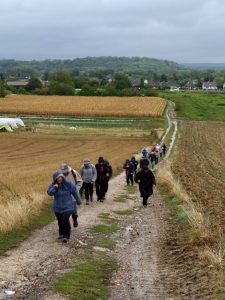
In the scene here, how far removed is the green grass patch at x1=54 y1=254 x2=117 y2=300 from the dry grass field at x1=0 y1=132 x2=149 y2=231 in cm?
300

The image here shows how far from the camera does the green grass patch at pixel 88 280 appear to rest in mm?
8563

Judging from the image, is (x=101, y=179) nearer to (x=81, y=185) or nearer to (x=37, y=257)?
(x=81, y=185)

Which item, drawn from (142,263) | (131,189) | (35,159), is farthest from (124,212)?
(35,159)

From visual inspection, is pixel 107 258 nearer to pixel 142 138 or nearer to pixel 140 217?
pixel 140 217

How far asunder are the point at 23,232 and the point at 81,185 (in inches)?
83.8

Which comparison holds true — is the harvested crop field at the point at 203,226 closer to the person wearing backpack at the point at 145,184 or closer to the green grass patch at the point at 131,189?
the person wearing backpack at the point at 145,184

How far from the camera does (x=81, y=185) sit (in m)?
14.4

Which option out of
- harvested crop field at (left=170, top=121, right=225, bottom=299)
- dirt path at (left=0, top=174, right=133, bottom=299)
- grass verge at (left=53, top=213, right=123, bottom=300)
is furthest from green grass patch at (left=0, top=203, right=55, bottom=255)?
harvested crop field at (left=170, top=121, right=225, bottom=299)

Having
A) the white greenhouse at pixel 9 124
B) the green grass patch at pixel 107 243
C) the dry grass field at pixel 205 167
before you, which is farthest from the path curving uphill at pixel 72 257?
the white greenhouse at pixel 9 124

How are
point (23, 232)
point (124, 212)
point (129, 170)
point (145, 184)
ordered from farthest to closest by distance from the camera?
point (129, 170)
point (145, 184)
point (124, 212)
point (23, 232)

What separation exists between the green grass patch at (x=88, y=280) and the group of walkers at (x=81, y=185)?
1.68 meters

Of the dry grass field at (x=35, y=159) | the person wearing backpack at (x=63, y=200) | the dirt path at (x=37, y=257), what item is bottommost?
the dry grass field at (x=35, y=159)

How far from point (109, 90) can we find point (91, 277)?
12206cm

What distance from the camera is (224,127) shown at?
253ft
